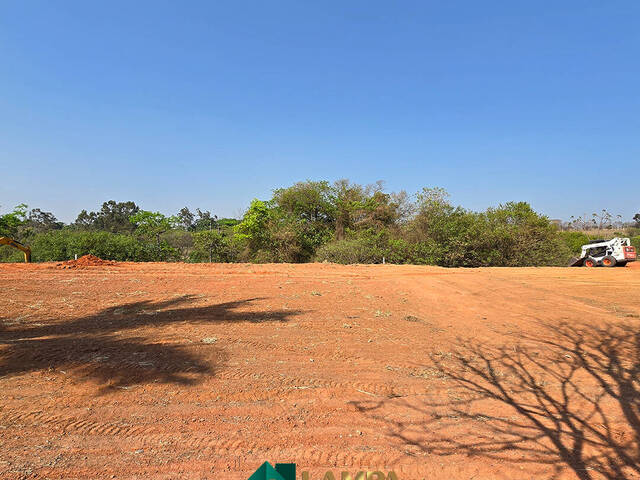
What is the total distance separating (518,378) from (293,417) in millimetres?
2693

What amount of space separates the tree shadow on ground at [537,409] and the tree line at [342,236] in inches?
532

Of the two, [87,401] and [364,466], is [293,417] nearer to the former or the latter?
[364,466]

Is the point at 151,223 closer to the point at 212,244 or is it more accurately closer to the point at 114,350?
the point at 212,244

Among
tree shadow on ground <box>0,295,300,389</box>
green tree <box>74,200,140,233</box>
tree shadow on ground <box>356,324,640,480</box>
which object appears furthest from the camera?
green tree <box>74,200,140,233</box>

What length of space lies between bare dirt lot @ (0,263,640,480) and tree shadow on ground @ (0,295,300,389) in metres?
0.03

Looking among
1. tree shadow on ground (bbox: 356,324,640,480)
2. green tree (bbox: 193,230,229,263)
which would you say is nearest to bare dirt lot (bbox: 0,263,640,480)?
tree shadow on ground (bbox: 356,324,640,480)

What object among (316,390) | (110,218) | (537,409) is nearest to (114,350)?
(316,390)

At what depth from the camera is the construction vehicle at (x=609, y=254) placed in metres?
16.3

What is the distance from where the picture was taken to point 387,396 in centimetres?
343

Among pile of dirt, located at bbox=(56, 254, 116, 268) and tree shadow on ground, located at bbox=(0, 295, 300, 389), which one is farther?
pile of dirt, located at bbox=(56, 254, 116, 268)

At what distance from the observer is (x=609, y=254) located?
54.7 ft

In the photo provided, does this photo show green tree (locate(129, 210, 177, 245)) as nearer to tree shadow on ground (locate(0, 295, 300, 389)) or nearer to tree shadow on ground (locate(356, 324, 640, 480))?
tree shadow on ground (locate(0, 295, 300, 389))

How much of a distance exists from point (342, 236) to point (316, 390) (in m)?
20.2

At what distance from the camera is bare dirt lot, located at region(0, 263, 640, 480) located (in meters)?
2.41
